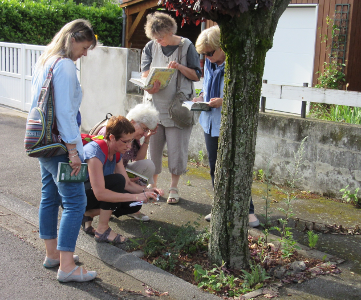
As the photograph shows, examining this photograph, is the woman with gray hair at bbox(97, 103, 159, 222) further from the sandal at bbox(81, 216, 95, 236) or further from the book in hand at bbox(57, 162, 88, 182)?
the book in hand at bbox(57, 162, 88, 182)

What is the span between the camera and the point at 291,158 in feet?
18.5

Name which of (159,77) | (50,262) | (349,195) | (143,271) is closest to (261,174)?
(349,195)

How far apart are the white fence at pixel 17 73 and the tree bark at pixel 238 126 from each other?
7.40m

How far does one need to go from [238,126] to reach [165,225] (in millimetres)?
1559

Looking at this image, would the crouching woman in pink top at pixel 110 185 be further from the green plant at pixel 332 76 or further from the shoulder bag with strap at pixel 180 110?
the green plant at pixel 332 76

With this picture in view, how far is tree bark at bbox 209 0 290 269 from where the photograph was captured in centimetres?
315

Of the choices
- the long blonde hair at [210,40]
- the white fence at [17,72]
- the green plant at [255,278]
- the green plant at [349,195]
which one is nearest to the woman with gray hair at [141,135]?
the long blonde hair at [210,40]

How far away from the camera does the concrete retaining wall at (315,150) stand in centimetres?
509

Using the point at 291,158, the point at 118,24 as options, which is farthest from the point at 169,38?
the point at 118,24

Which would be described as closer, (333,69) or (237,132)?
(237,132)

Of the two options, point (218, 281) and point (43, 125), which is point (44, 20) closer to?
point (43, 125)

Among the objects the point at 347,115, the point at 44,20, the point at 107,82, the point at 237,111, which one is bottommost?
the point at 347,115

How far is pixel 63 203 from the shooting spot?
10.8 ft

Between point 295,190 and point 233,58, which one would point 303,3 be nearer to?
point 295,190
